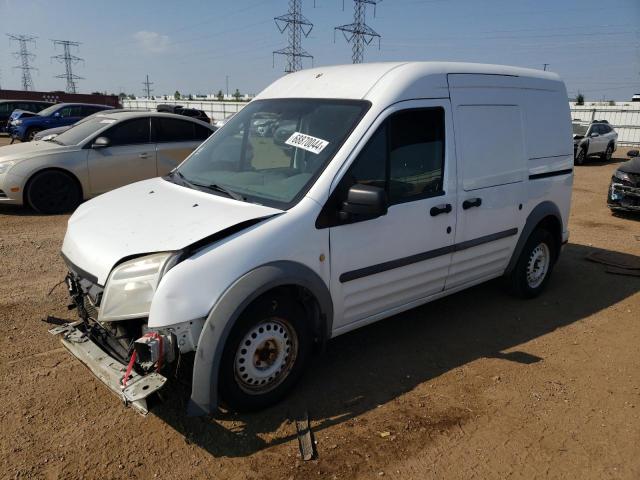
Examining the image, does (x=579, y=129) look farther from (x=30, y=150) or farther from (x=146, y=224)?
(x=146, y=224)

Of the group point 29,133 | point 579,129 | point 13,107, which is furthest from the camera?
point 13,107

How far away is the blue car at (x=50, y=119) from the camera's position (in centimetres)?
1877

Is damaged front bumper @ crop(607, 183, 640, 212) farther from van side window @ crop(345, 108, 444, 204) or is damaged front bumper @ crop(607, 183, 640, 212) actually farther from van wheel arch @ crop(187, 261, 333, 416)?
van wheel arch @ crop(187, 261, 333, 416)

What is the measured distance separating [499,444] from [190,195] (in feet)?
8.42

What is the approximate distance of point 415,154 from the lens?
150 inches

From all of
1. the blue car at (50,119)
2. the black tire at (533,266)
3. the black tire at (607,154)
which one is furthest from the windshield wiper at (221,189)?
the black tire at (607,154)

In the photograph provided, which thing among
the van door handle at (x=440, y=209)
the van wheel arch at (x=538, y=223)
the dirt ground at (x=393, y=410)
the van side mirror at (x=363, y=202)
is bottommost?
the dirt ground at (x=393, y=410)

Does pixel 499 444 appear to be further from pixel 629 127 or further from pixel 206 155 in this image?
pixel 629 127

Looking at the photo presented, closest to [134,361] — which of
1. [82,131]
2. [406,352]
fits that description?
[406,352]

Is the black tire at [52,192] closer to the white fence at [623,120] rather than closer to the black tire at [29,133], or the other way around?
the black tire at [29,133]

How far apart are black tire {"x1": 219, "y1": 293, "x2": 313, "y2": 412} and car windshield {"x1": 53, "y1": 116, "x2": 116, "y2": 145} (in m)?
6.92

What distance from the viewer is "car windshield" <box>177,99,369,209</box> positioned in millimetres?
3423

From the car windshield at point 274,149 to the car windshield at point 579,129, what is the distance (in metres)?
18.2

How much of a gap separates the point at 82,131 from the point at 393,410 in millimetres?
7856
